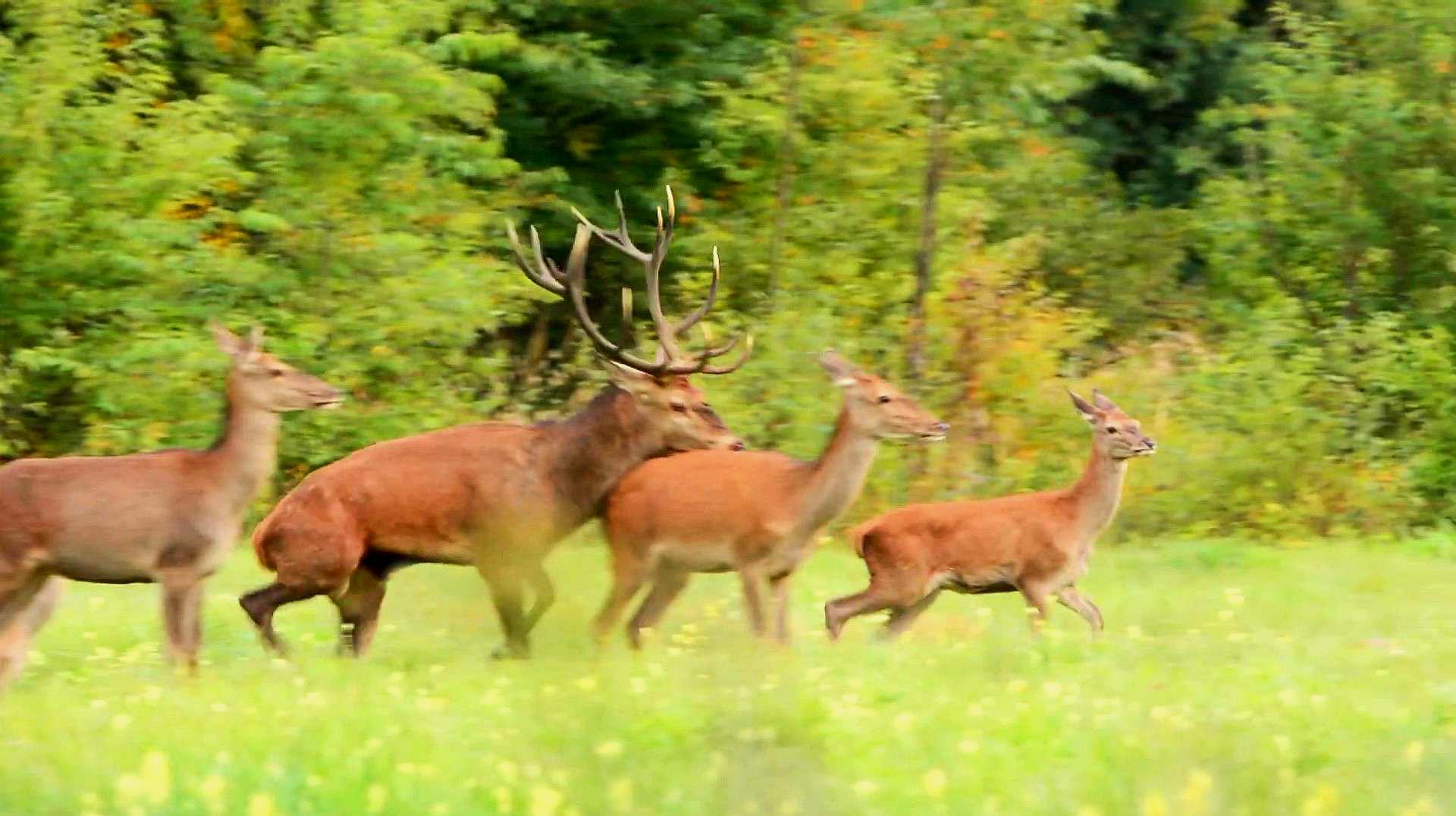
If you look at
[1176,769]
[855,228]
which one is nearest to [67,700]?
[1176,769]

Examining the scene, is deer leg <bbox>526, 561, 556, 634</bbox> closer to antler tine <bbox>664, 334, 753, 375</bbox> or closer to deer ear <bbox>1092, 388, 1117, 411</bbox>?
antler tine <bbox>664, 334, 753, 375</bbox>

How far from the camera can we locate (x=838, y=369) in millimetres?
12898

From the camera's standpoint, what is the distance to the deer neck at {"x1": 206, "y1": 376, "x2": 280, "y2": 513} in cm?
1062

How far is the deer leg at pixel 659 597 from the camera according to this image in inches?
466

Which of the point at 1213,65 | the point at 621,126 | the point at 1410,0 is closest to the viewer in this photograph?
the point at 1410,0

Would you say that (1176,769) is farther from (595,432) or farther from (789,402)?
(789,402)

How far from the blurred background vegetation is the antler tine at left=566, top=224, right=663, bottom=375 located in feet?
16.0

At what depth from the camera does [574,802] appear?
22.1 feet

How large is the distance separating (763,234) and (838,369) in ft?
28.5

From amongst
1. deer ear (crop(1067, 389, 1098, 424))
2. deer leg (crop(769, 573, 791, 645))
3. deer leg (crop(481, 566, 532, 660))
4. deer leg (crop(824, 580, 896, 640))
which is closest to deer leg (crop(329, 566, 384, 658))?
deer leg (crop(481, 566, 532, 660))

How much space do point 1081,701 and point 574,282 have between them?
471cm

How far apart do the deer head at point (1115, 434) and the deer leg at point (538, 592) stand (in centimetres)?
386

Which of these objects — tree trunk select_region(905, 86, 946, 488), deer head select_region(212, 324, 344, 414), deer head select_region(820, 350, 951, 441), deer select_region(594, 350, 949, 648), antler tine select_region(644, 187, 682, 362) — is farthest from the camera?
tree trunk select_region(905, 86, 946, 488)

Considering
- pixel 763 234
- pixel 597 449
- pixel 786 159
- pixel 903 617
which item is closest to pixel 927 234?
pixel 786 159
